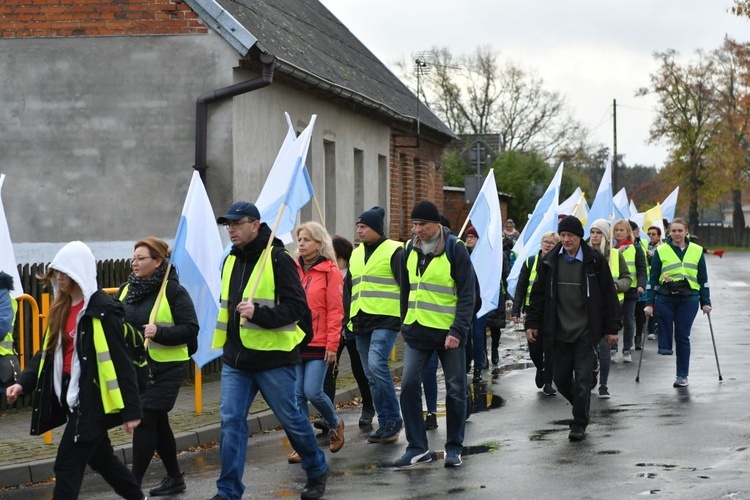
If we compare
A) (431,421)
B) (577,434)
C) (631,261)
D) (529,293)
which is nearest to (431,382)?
(431,421)

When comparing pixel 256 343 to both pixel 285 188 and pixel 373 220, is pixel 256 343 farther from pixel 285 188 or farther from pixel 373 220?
pixel 373 220

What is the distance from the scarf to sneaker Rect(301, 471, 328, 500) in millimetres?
1543

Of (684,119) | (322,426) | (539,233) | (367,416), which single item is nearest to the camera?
(322,426)

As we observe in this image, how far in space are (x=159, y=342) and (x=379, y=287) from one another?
259 centimetres

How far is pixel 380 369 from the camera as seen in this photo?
1004cm

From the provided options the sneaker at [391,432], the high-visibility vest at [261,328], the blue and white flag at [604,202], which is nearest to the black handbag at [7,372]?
the high-visibility vest at [261,328]

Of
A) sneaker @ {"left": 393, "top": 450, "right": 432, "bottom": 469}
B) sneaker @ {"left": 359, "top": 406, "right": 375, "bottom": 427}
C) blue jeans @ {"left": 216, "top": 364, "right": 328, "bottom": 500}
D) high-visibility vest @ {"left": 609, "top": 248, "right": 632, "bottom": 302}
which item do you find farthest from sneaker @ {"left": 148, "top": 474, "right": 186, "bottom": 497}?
high-visibility vest @ {"left": 609, "top": 248, "right": 632, "bottom": 302}

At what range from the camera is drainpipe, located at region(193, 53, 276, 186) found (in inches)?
655

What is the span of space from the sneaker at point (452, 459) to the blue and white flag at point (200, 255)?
2076 mm

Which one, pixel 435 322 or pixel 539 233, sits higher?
pixel 539 233

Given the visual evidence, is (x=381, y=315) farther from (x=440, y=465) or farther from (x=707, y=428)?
(x=707, y=428)

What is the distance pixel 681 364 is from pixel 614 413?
219 centimetres

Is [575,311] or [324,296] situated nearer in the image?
[324,296]

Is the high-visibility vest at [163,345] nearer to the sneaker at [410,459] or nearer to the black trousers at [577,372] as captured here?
the sneaker at [410,459]
